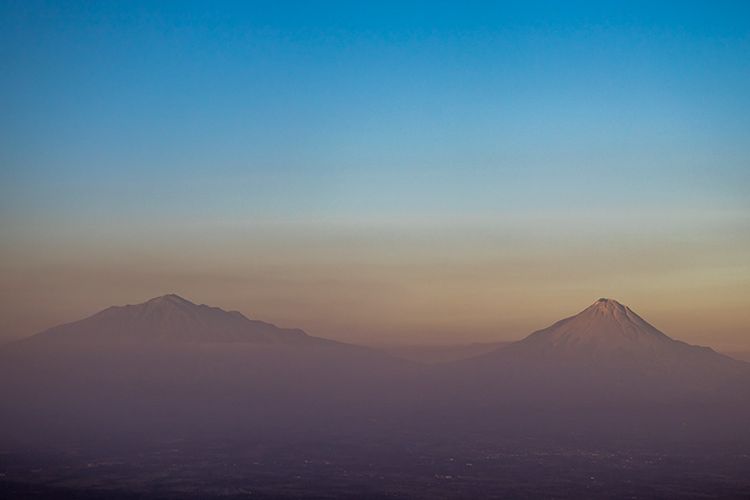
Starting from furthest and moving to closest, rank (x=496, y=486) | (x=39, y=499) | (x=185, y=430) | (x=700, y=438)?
(x=185, y=430), (x=700, y=438), (x=496, y=486), (x=39, y=499)

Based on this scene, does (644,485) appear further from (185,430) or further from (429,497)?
(185,430)

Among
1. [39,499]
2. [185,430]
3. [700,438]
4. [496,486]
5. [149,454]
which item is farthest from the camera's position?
[185,430]

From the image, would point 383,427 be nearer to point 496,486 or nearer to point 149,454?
point 149,454

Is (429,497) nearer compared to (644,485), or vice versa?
(429,497)

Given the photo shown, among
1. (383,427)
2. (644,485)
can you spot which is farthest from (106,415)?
(644,485)

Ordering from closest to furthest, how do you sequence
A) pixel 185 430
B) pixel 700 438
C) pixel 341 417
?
pixel 700 438, pixel 185 430, pixel 341 417

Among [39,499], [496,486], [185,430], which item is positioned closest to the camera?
[39,499]

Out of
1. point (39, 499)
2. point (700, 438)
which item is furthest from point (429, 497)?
point (700, 438)

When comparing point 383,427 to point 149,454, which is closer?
point 149,454
